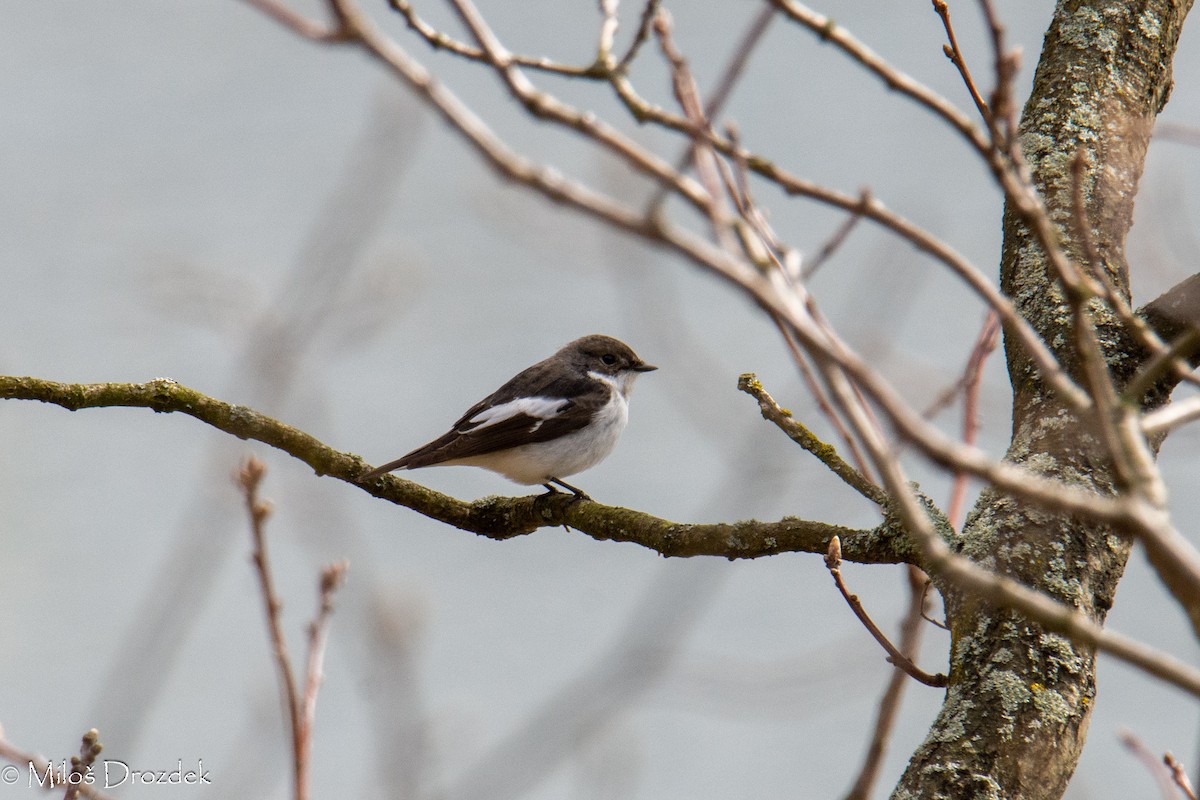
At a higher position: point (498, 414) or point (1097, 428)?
point (498, 414)

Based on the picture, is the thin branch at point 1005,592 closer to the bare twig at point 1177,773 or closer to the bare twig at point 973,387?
the bare twig at point 1177,773

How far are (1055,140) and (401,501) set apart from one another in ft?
8.04

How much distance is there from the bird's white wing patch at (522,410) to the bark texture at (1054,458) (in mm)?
3277

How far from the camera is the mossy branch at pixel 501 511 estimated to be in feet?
10.5

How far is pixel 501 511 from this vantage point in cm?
448

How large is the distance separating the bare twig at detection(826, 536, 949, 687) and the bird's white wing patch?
12.0 feet

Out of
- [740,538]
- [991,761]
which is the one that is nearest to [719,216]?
[991,761]

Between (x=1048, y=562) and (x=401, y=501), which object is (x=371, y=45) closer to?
(x=1048, y=562)

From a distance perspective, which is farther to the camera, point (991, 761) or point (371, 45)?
point (991, 761)

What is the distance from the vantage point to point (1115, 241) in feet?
11.3

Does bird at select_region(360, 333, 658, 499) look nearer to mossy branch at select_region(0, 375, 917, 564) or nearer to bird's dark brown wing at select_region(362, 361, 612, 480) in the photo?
bird's dark brown wing at select_region(362, 361, 612, 480)

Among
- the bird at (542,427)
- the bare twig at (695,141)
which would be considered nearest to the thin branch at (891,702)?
the bare twig at (695,141)

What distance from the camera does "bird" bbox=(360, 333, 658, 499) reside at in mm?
6176

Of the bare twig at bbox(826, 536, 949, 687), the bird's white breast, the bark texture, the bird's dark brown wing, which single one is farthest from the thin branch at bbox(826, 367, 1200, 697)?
the bird's white breast
